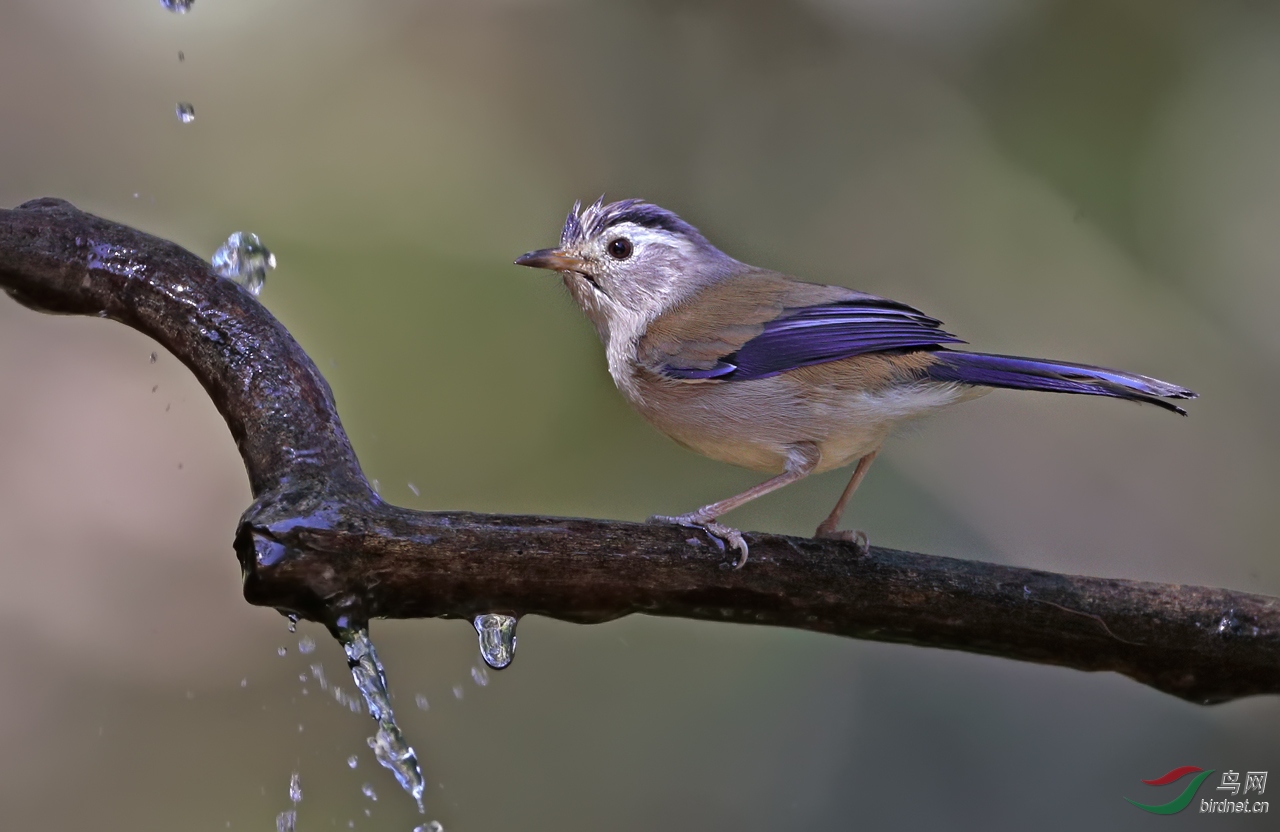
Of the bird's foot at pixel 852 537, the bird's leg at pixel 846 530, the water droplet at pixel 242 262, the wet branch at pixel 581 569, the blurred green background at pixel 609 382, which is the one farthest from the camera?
the blurred green background at pixel 609 382

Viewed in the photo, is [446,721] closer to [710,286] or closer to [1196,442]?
[710,286]

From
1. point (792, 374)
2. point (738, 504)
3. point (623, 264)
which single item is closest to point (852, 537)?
point (738, 504)

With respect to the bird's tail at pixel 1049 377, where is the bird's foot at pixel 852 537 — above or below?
below

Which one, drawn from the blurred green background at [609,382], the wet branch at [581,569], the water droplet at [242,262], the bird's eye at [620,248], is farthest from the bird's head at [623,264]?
the blurred green background at [609,382]

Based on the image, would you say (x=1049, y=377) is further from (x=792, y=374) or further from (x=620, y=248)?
(x=620, y=248)

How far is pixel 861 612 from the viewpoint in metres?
2.55

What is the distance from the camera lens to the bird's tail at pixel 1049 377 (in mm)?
2488

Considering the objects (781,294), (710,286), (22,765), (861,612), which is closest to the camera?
(861,612)

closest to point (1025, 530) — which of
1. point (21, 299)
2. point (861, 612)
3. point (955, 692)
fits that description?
point (955, 692)

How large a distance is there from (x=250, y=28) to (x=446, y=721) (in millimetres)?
3490

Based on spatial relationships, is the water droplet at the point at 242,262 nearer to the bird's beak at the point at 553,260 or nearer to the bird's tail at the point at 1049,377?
the bird's beak at the point at 553,260

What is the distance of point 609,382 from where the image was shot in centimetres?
521

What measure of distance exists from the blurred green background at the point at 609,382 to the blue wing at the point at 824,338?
5.95 feet

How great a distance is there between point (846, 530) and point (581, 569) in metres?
0.91
